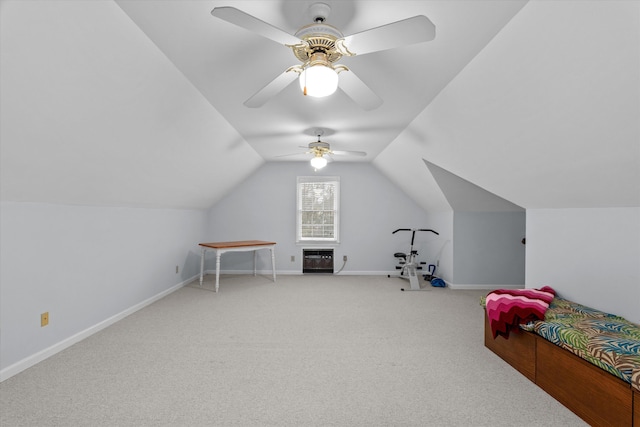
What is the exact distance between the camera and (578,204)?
2.86 metres

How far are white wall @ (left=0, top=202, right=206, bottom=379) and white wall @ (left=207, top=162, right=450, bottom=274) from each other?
236 cm

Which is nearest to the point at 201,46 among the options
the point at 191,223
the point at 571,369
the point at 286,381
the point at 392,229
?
the point at 286,381

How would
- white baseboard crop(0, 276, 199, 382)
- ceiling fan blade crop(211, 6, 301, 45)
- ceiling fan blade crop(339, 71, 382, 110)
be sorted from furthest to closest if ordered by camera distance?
1. white baseboard crop(0, 276, 199, 382)
2. ceiling fan blade crop(339, 71, 382, 110)
3. ceiling fan blade crop(211, 6, 301, 45)

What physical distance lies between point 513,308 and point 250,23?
2609 mm

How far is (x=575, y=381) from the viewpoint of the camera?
6.52ft

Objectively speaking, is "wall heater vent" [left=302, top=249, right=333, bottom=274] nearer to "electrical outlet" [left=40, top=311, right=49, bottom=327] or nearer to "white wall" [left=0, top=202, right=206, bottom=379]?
"white wall" [left=0, top=202, right=206, bottom=379]

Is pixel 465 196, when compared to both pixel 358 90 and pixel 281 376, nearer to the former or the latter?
pixel 358 90

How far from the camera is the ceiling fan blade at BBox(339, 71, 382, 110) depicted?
2.06 m

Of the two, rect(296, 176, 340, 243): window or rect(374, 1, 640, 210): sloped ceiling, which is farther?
rect(296, 176, 340, 243): window

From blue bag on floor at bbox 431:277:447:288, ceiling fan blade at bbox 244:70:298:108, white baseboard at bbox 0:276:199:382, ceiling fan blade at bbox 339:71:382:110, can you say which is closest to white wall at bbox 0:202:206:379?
white baseboard at bbox 0:276:199:382

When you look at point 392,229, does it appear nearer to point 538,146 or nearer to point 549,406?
point 538,146

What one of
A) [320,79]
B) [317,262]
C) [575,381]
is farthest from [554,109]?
[317,262]

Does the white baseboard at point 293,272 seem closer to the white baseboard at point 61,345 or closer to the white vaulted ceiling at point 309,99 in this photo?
the white baseboard at point 61,345

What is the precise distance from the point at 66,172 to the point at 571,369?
12.6 ft
